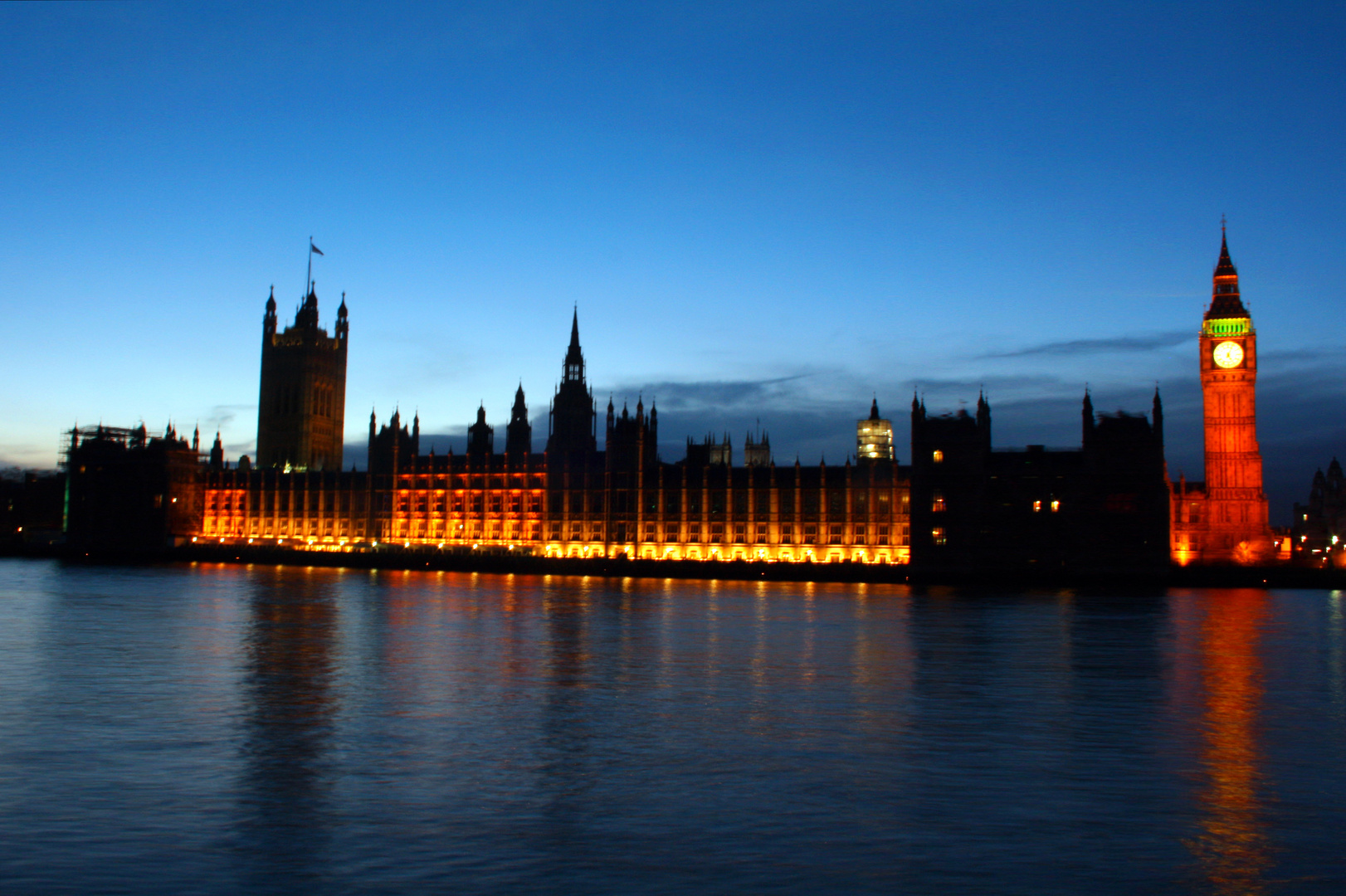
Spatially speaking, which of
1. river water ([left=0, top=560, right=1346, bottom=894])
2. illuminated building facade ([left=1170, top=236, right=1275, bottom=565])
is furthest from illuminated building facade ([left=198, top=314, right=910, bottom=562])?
river water ([left=0, top=560, right=1346, bottom=894])

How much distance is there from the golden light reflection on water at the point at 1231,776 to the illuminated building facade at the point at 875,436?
11447 centimetres

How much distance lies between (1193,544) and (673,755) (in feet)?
353

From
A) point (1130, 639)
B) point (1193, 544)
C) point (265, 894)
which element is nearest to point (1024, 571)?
point (1193, 544)

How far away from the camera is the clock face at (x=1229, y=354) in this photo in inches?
4774

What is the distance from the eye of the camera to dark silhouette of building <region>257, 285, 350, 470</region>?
18850 cm

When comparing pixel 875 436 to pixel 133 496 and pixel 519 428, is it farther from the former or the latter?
pixel 133 496

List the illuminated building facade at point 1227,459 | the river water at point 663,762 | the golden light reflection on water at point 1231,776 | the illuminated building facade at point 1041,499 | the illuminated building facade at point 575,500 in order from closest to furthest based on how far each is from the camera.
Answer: the river water at point 663,762 < the golden light reflection on water at point 1231,776 < the illuminated building facade at point 1041,499 < the illuminated building facade at point 575,500 < the illuminated building facade at point 1227,459

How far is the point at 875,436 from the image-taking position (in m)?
161

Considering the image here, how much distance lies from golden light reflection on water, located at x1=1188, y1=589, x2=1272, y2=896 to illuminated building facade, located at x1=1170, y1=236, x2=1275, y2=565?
254 ft

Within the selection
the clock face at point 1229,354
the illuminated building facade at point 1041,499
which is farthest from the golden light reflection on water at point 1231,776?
the clock face at point 1229,354

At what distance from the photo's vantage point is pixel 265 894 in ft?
42.6

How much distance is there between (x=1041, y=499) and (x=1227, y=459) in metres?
37.3

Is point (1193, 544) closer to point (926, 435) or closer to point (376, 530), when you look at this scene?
point (926, 435)

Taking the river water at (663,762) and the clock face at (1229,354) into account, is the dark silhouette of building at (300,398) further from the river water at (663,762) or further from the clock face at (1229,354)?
the river water at (663,762)
